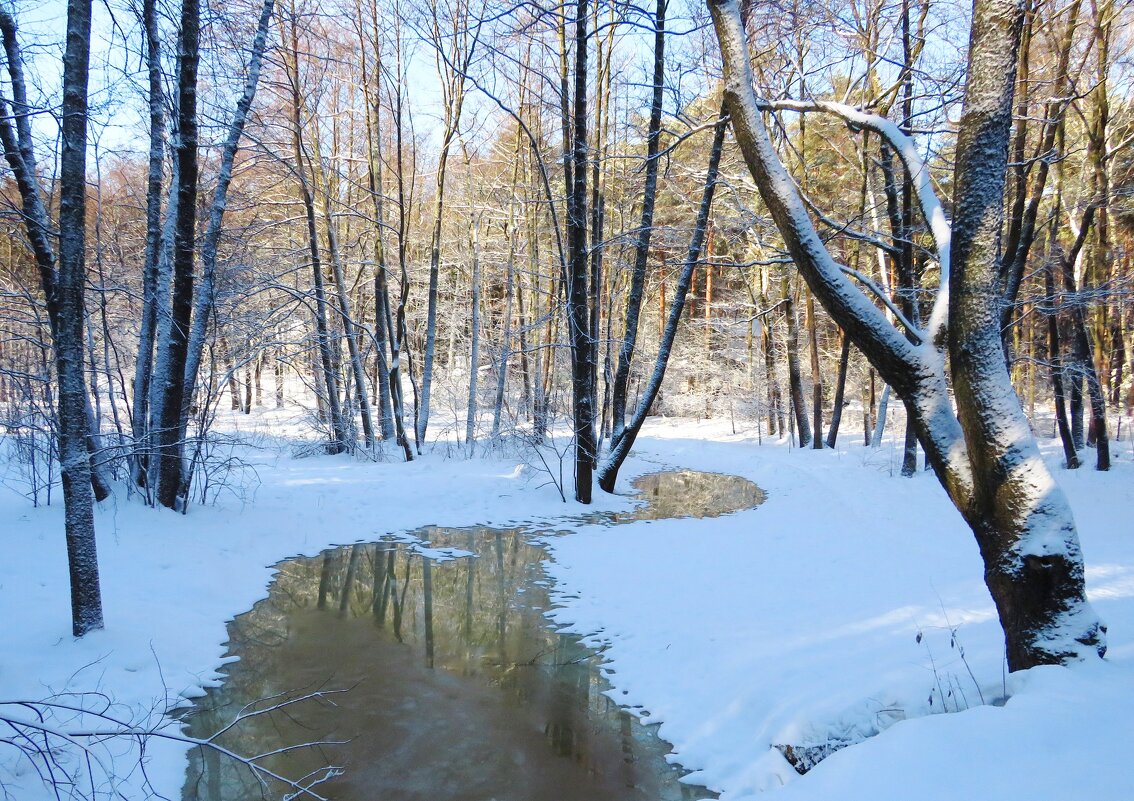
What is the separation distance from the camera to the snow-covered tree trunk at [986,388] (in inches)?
125

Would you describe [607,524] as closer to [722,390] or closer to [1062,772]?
[1062,772]

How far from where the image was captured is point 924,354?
3660mm

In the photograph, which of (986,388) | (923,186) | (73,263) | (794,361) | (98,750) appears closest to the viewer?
(986,388)

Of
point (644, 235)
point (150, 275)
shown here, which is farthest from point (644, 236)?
point (150, 275)

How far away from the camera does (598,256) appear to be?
42.4 feet

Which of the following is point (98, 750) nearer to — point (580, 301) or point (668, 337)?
point (580, 301)

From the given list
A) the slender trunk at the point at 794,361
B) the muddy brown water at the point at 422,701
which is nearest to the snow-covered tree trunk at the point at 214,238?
the muddy brown water at the point at 422,701

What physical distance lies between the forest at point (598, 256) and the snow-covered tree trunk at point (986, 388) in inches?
0.6

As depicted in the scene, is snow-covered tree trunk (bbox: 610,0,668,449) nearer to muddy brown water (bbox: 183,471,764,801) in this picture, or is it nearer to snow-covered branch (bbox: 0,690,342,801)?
muddy brown water (bbox: 183,471,764,801)

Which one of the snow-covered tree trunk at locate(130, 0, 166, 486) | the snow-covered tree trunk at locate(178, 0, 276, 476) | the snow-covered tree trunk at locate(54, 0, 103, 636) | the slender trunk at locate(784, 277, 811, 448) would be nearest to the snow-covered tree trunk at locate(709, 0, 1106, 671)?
the snow-covered tree trunk at locate(54, 0, 103, 636)

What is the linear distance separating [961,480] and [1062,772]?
5.10 feet

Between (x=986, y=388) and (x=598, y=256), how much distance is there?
10.1 meters

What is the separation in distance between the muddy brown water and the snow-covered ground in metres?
0.26

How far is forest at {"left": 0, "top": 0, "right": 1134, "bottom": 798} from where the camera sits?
11.7ft
